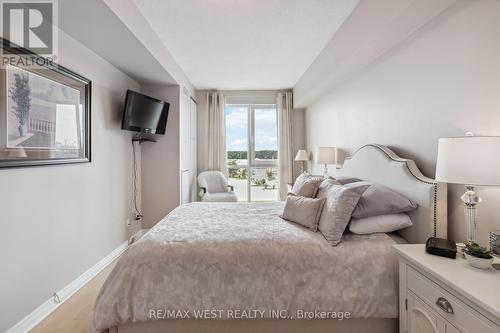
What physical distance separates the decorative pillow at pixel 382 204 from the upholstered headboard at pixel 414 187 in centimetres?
9

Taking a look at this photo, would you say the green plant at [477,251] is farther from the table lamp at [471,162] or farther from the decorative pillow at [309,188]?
the decorative pillow at [309,188]

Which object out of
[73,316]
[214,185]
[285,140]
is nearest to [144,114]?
[214,185]

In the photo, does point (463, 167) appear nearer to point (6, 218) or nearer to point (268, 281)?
point (268, 281)

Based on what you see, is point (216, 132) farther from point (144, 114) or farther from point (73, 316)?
point (73, 316)

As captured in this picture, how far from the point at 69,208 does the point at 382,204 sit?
2.70 meters

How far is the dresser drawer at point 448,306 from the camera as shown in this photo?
95cm

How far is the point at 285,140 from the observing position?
530 cm

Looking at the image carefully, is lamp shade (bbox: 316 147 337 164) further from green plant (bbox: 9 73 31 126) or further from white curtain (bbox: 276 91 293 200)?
green plant (bbox: 9 73 31 126)

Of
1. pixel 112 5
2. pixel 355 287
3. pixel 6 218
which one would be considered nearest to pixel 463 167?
pixel 355 287

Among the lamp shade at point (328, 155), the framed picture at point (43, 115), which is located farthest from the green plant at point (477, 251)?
the framed picture at point (43, 115)

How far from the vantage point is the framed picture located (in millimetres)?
1691

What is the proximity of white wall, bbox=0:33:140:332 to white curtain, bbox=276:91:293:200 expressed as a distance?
116 inches

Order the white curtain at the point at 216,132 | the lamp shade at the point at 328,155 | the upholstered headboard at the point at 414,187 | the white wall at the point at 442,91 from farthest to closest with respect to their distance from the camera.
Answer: the white curtain at the point at 216,132
the lamp shade at the point at 328,155
the upholstered headboard at the point at 414,187
the white wall at the point at 442,91

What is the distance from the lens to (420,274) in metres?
1.28
